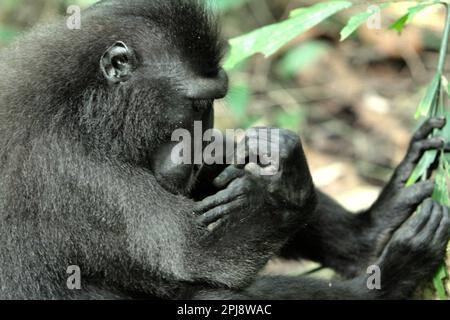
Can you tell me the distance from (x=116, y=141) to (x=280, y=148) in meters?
1.16

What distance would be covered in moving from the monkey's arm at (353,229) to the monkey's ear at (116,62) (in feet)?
7.67

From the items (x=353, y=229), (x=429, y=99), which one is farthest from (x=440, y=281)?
(x=429, y=99)

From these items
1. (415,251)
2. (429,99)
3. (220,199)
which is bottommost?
(415,251)

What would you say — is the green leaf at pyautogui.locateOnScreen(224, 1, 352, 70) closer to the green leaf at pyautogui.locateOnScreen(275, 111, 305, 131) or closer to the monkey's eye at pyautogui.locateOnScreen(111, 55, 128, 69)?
the monkey's eye at pyautogui.locateOnScreen(111, 55, 128, 69)

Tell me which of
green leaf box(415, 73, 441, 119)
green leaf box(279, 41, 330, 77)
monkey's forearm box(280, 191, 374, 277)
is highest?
green leaf box(279, 41, 330, 77)

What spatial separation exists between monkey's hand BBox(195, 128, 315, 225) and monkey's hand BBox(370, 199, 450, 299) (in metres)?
1.11

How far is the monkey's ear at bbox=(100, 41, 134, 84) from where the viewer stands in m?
5.23

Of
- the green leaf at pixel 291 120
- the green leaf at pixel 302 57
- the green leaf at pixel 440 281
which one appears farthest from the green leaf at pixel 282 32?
the green leaf at pixel 302 57

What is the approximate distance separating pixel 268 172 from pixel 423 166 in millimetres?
1438

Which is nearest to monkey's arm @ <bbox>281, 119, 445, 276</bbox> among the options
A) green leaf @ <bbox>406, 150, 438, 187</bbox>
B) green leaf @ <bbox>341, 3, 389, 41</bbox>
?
green leaf @ <bbox>406, 150, 438, 187</bbox>

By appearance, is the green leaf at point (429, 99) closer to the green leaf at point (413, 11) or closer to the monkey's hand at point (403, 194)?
the monkey's hand at point (403, 194)

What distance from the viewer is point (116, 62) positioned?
524cm

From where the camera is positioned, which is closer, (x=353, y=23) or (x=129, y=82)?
(x=129, y=82)

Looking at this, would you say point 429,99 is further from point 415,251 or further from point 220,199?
point 220,199
